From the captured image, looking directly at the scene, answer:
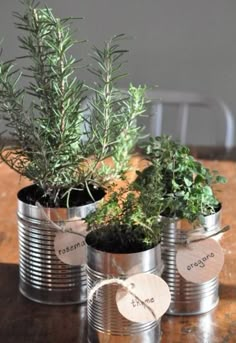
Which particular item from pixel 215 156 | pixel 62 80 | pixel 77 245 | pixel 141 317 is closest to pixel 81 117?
pixel 62 80

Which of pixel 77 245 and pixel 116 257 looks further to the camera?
pixel 77 245

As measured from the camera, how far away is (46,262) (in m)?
0.78

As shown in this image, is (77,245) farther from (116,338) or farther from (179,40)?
(179,40)

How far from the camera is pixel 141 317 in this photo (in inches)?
25.8

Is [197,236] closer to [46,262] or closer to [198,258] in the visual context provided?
[198,258]

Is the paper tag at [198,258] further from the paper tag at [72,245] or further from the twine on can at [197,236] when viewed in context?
the paper tag at [72,245]

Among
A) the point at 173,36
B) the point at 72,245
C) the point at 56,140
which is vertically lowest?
the point at 72,245

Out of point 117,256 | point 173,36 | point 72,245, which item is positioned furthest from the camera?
point 173,36

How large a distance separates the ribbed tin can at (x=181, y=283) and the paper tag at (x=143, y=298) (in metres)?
0.09

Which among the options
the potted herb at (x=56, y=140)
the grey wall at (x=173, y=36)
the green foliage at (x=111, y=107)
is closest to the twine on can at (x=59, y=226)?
the potted herb at (x=56, y=140)

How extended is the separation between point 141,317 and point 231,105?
217cm

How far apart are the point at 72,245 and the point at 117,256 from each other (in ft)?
0.40

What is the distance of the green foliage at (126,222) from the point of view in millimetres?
678

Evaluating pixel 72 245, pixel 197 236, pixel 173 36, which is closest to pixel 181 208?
pixel 197 236
